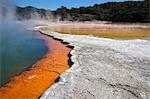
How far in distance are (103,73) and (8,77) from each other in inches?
107

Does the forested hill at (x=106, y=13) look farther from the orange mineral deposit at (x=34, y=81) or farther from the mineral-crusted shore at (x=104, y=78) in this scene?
the orange mineral deposit at (x=34, y=81)

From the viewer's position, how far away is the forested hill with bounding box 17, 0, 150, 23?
156 ft

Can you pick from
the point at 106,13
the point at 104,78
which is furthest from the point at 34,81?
the point at 106,13

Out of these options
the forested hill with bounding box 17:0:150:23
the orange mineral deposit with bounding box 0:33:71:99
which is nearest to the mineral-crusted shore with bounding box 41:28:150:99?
the orange mineral deposit with bounding box 0:33:71:99

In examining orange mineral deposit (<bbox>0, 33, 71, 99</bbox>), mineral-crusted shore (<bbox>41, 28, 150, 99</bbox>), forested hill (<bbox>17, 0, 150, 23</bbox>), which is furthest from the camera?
forested hill (<bbox>17, 0, 150, 23</bbox>)

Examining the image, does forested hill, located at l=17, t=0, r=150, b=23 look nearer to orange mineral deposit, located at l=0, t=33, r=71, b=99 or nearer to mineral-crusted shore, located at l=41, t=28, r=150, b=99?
mineral-crusted shore, located at l=41, t=28, r=150, b=99

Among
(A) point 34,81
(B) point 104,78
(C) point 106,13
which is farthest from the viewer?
(C) point 106,13

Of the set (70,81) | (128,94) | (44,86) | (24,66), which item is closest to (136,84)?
(128,94)

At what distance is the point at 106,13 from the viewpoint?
63281 millimetres

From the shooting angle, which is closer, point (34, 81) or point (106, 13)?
point (34, 81)

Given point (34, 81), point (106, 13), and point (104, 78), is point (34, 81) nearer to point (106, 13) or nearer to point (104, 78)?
point (104, 78)

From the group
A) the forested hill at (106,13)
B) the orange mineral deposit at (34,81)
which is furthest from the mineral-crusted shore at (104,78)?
the forested hill at (106,13)

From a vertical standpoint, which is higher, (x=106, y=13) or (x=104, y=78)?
(x=104, y=78)

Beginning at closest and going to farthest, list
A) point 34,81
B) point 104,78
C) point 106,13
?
point 104,78
point 34,81
point 106,13
